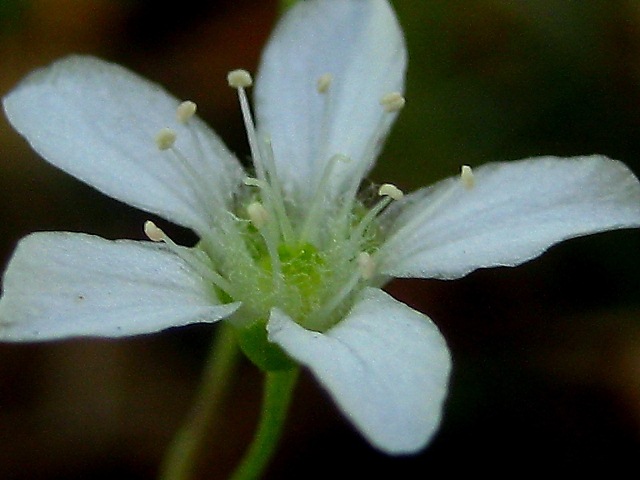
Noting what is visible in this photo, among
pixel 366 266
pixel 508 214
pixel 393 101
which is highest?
pixel 393 101

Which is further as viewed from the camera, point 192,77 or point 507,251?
point 192,77

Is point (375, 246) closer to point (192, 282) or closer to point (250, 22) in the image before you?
point (192, 282)

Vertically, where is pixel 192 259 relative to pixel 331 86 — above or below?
below

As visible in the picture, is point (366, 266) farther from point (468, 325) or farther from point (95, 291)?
point (468, 325)

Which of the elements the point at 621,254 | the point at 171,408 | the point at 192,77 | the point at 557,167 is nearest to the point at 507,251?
the point at 557,167

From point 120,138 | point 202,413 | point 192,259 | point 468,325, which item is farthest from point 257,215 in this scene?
point 468,325

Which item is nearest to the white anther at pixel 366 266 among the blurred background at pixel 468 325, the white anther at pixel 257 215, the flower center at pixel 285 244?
the flower center at pixel 285 244
